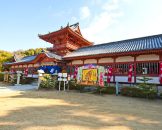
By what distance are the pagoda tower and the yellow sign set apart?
7497mm

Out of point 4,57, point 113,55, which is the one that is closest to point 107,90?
point 113,55

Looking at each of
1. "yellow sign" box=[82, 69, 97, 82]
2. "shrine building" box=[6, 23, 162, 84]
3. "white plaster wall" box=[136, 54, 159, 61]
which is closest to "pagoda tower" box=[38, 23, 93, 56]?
"shrine building" box=[6, 23, 162, 84]

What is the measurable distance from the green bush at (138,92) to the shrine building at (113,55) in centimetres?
210

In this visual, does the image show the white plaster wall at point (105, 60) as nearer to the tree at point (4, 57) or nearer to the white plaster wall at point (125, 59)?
the white plaster wall at point (125, 59)

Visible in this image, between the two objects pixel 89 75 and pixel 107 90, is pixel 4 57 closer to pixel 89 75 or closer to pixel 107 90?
pixel 89 75

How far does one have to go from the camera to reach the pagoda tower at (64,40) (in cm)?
2233

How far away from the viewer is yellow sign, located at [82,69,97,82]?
585 inches

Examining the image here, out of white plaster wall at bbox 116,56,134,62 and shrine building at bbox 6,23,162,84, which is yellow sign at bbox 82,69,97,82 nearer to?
Answer: shrine building at bbox 6,23,162,84

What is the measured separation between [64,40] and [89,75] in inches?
350

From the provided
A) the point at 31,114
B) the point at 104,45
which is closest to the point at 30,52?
the point at 104,45

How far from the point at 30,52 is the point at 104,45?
30.1 meters

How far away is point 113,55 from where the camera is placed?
16.2 meters

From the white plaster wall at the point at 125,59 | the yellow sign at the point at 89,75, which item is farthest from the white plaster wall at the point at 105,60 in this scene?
the yellow sign at the point at 89,75

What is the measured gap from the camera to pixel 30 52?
4647 cm
